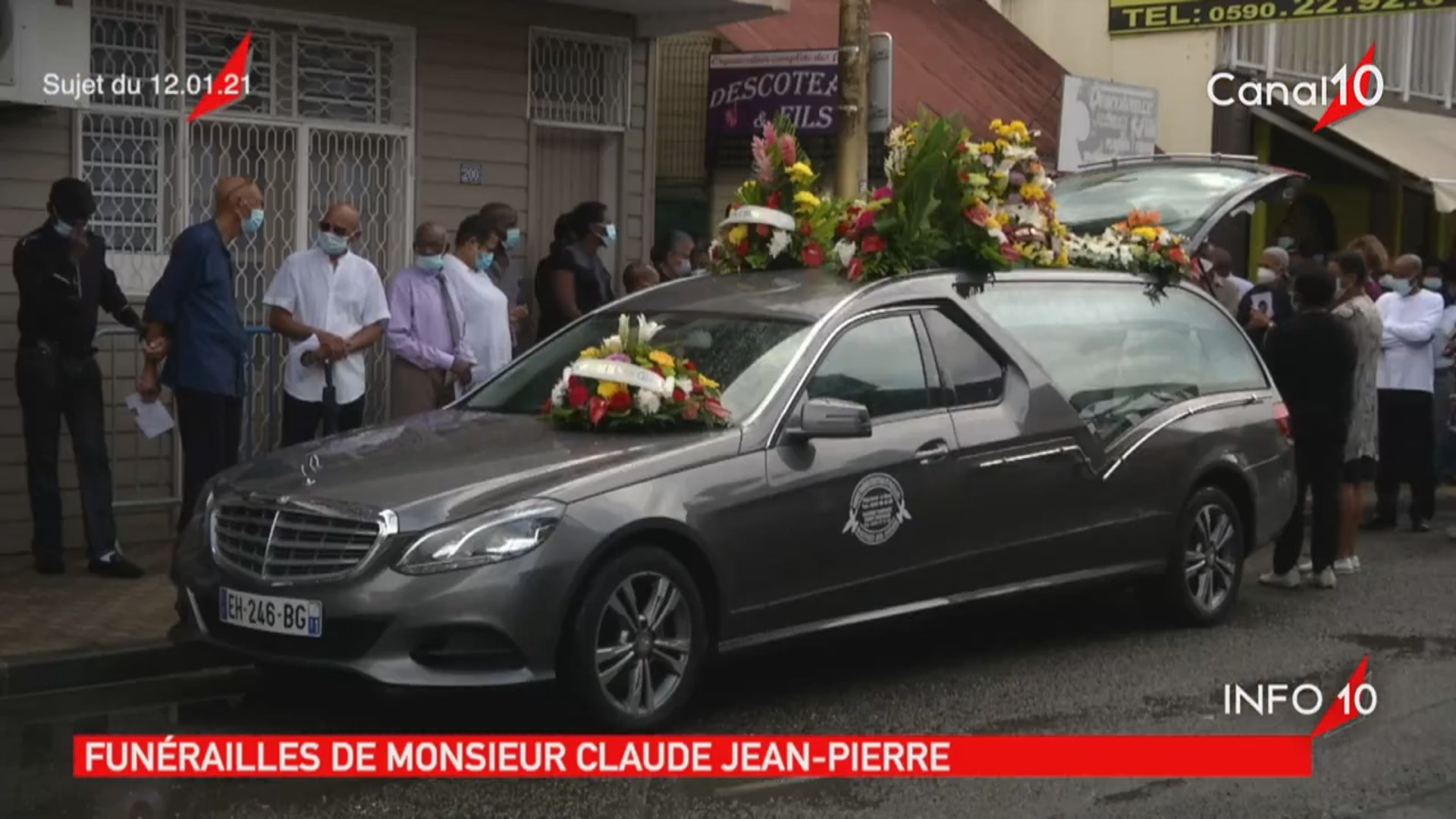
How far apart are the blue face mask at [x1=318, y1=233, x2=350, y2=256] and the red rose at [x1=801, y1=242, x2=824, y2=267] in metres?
2.63

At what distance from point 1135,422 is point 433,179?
17.6 feet

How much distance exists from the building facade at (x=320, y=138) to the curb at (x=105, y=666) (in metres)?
2.87

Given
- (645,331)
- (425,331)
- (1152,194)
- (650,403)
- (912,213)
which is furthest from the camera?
(1152,194)

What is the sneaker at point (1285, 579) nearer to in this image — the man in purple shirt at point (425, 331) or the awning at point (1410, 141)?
the man in purple shirt at point (425, 331)

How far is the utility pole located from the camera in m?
12.4

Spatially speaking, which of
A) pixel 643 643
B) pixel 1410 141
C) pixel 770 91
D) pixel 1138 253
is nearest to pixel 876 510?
pixel 643 643

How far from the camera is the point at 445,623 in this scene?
6672 millimetres

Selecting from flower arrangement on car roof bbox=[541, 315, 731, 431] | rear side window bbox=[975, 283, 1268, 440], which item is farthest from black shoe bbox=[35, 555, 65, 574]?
rear side window bbox=[975, 283, 1268, 440]

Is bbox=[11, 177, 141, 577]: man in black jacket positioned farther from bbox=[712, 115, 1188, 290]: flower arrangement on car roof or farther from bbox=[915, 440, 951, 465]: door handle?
bbox=[915, 440, 951, 465]: door handle

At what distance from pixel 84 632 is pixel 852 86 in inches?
237

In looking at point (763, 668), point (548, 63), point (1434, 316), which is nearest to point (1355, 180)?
point (1434, 316)

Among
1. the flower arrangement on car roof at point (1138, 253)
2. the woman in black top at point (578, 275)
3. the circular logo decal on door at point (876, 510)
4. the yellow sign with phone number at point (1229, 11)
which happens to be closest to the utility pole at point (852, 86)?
the woman in black top at point (578, 275)

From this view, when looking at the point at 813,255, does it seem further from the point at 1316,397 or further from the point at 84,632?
the point at 84,632

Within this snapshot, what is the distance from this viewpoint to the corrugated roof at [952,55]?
706 inches
